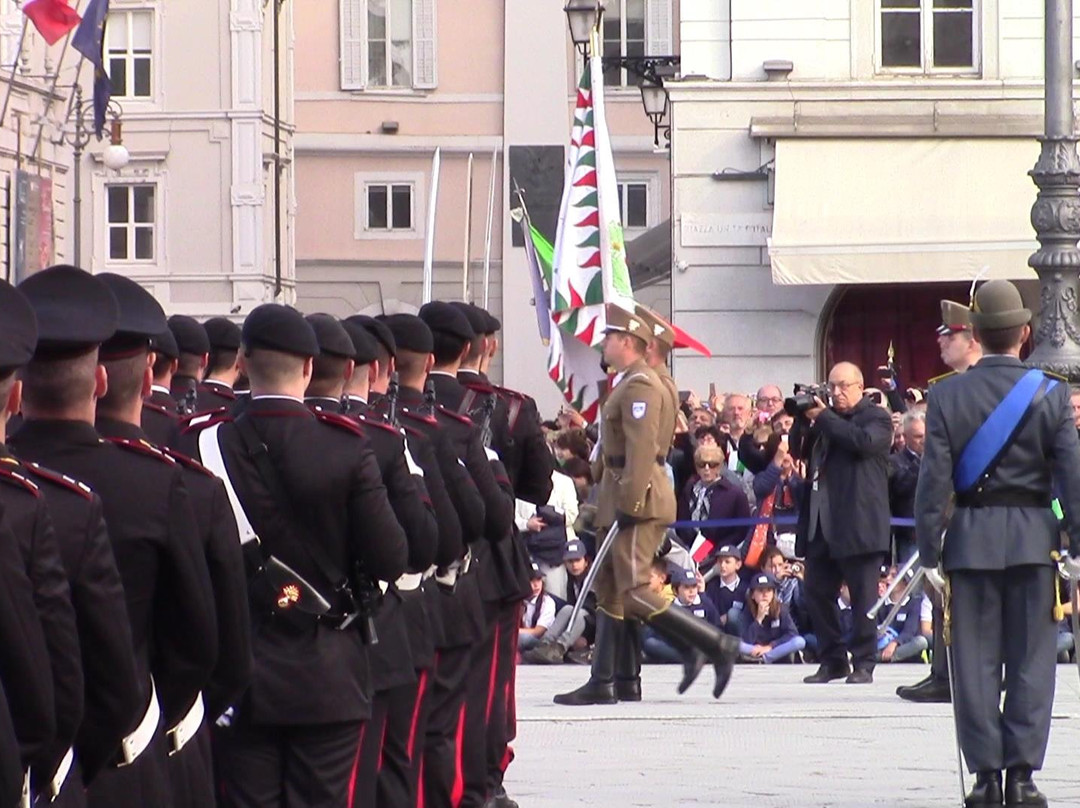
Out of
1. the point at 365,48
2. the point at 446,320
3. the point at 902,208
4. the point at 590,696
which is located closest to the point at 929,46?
the point at 902,208

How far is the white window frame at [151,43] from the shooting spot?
47094mm

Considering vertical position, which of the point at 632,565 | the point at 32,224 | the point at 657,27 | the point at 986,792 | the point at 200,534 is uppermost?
the point at 657,27

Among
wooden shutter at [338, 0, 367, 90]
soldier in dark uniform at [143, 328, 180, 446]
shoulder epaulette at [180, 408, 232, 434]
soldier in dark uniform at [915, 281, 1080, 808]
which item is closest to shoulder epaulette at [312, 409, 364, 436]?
shoulder epaulette at [180, 408, 232, 434]

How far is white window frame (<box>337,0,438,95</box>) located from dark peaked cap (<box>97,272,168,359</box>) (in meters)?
40.8

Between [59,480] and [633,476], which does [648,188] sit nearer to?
[633,476]

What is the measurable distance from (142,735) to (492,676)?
4.49 metres

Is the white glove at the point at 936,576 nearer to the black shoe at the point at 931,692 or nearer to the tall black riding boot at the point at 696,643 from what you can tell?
the tall black riding boot at the point at 696,643

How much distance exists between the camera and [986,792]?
30.5 ft

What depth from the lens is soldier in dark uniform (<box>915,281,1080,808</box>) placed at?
30.5 feet

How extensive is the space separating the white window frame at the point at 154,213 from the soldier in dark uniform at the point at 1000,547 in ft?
126

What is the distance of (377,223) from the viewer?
1815 inches

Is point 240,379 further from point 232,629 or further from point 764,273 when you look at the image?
point 764,273

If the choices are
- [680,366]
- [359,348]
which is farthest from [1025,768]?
[680,366]

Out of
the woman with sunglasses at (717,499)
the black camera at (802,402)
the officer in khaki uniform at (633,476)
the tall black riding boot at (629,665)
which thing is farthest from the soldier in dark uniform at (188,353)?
the woman with sunglasses at (717,499)
